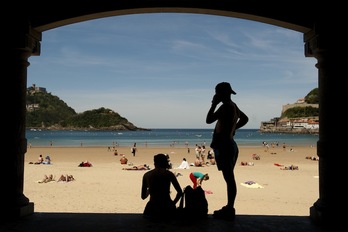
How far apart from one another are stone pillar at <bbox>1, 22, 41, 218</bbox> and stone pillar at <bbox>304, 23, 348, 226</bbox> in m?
3.69

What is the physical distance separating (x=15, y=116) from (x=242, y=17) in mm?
3236

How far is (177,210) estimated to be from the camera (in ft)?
14.1

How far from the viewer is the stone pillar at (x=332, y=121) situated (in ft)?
13.4

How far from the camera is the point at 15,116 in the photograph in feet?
14.1

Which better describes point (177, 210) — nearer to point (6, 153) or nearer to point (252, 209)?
point (6, 153)

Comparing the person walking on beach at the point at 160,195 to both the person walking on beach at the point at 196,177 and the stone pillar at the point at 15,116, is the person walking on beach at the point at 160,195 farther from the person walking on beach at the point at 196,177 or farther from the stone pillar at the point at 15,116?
the person walking on beach at the point at 196,177

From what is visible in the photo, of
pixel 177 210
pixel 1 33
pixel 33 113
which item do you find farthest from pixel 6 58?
pixel 33 113

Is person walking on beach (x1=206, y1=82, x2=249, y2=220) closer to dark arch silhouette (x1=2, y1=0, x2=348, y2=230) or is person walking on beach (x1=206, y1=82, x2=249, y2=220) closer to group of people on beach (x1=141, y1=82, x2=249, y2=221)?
group of people on beach (x1=141, y1=82, x2=249, y2=221)

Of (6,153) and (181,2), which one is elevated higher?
(181,2)

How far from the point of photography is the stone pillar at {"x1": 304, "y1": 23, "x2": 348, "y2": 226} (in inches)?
161

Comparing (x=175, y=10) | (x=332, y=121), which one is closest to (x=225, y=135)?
(x=332, y=121)

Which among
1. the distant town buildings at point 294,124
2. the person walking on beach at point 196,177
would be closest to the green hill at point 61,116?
the distant town buildings at point 294,124

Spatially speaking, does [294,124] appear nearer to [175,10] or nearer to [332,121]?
[332,121]

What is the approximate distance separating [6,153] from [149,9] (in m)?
2.61
